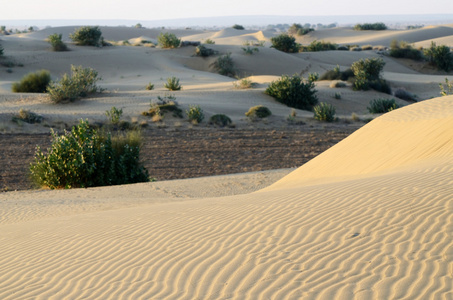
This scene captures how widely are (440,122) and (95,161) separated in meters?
8.15

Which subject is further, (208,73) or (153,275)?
(208,73)

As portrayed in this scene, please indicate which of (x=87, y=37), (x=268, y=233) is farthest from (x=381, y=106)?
(x=87, y=37)

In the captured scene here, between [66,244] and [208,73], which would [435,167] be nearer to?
[66,244]

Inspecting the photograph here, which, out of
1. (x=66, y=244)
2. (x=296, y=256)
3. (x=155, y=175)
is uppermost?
(x=296, y=256)

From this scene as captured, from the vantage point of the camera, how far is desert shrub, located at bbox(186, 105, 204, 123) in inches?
894

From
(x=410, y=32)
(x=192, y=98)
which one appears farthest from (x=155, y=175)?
(x=410, y=32)

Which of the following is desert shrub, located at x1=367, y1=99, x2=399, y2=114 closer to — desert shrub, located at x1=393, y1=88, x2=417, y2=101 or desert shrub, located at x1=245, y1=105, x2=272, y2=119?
desert shrub, located at x1=393, y1=88, x2=417, y2=101

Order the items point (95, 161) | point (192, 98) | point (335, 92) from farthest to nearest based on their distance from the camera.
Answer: point (335, 92) < point (192, 98) < point (95, 161)

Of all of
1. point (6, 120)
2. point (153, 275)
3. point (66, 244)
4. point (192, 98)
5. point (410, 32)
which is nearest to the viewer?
point (153, 275)

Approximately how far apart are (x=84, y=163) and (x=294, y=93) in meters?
16.0

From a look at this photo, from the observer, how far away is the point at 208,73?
42.1 m

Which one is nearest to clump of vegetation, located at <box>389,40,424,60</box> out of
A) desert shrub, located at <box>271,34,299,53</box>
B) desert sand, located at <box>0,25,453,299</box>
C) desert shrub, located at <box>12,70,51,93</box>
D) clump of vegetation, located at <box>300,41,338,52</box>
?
clump of vegetation, located at <box>300,41,338,52</box>

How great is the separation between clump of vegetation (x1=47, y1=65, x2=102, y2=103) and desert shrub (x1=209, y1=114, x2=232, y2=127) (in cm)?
722

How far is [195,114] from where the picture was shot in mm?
22891
